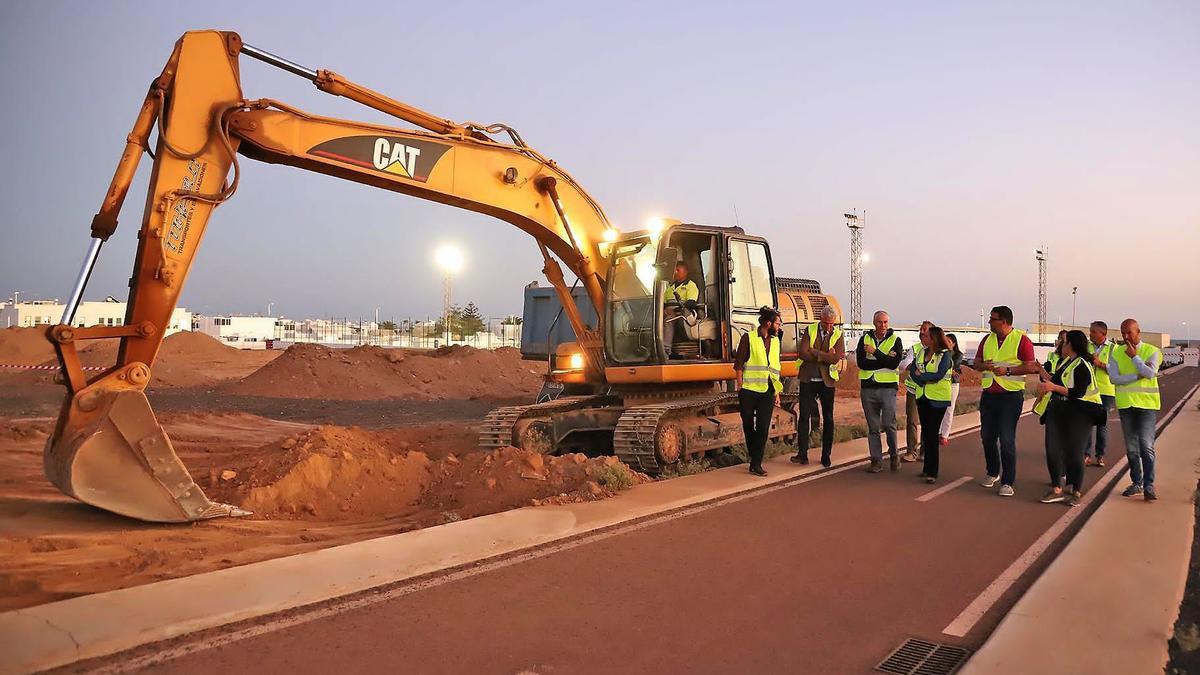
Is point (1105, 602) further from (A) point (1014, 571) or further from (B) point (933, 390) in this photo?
(B) point (933, 390)

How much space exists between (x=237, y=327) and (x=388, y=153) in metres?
87.8

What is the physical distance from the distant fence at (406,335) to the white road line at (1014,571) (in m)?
50.8

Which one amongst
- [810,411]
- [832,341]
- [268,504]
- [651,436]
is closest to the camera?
[268,504]

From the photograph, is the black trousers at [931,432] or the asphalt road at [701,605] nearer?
the asphalt road at [701,605]

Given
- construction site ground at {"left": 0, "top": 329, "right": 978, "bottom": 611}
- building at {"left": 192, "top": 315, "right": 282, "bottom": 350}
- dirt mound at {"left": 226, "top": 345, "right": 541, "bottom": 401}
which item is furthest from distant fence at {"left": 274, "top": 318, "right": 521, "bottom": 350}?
construction site ground at {"left": 0, "top": 329, "right": 978, "bottom": 611}

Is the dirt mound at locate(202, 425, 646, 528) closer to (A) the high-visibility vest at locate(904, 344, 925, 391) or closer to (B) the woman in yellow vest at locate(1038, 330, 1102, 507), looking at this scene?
(A) the high-visibility vest at locate(904, 344, 925, 391)

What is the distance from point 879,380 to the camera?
10477 millimetres

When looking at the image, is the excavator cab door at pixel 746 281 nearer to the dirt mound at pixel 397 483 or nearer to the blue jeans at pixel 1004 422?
the dirt mound at pixel 397 483

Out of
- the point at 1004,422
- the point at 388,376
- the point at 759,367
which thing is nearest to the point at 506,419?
the point at 759,367

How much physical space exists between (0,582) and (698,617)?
4.60 metres

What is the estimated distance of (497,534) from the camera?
22.0 feet

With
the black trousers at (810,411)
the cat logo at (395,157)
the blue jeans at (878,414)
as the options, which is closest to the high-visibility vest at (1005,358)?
the blue jeans at (878,414)

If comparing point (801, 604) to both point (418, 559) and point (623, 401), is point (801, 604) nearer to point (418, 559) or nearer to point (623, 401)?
point (418, 559)

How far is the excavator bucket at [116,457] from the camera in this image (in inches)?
247
